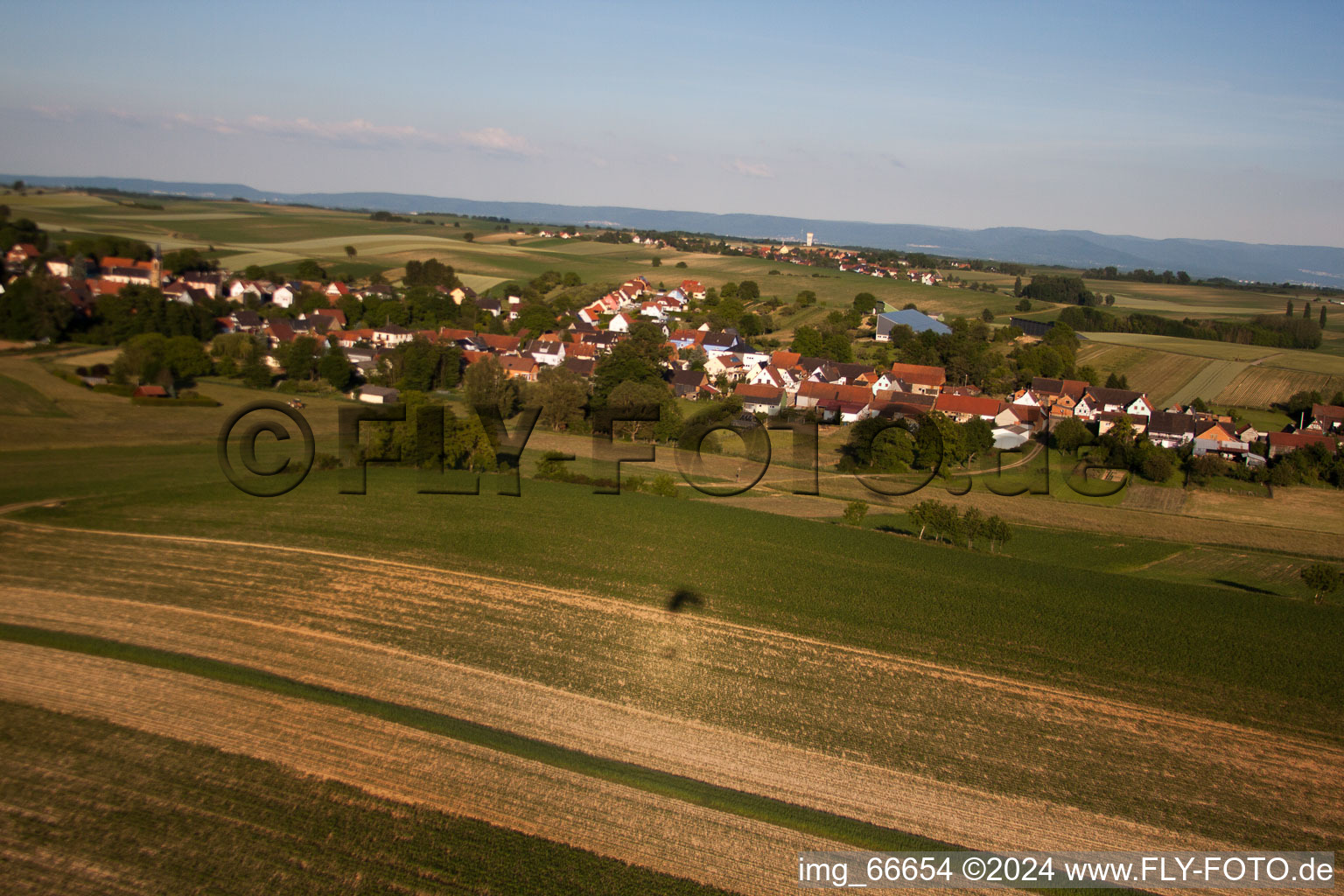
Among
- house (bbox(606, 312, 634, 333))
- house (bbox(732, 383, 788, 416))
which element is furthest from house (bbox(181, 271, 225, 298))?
house (bbox(732, 383, 788, 416))

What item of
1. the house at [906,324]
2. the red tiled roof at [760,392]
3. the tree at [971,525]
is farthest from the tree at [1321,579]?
the house at [906,324]

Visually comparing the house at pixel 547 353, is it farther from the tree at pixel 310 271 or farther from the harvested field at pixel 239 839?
the harvested field at pixel 239 839

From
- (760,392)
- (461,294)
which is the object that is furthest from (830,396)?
(461,294)

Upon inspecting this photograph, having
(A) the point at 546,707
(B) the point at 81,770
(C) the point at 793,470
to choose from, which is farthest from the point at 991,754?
(C) the point at 793,470

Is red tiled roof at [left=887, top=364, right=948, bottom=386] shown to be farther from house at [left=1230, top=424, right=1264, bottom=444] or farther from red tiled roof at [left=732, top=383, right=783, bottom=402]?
house at [left=1230, top=424, right=1264, bottom=444]

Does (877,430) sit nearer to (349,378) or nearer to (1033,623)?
(1033,623)

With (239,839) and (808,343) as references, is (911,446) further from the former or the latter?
(808,343)
